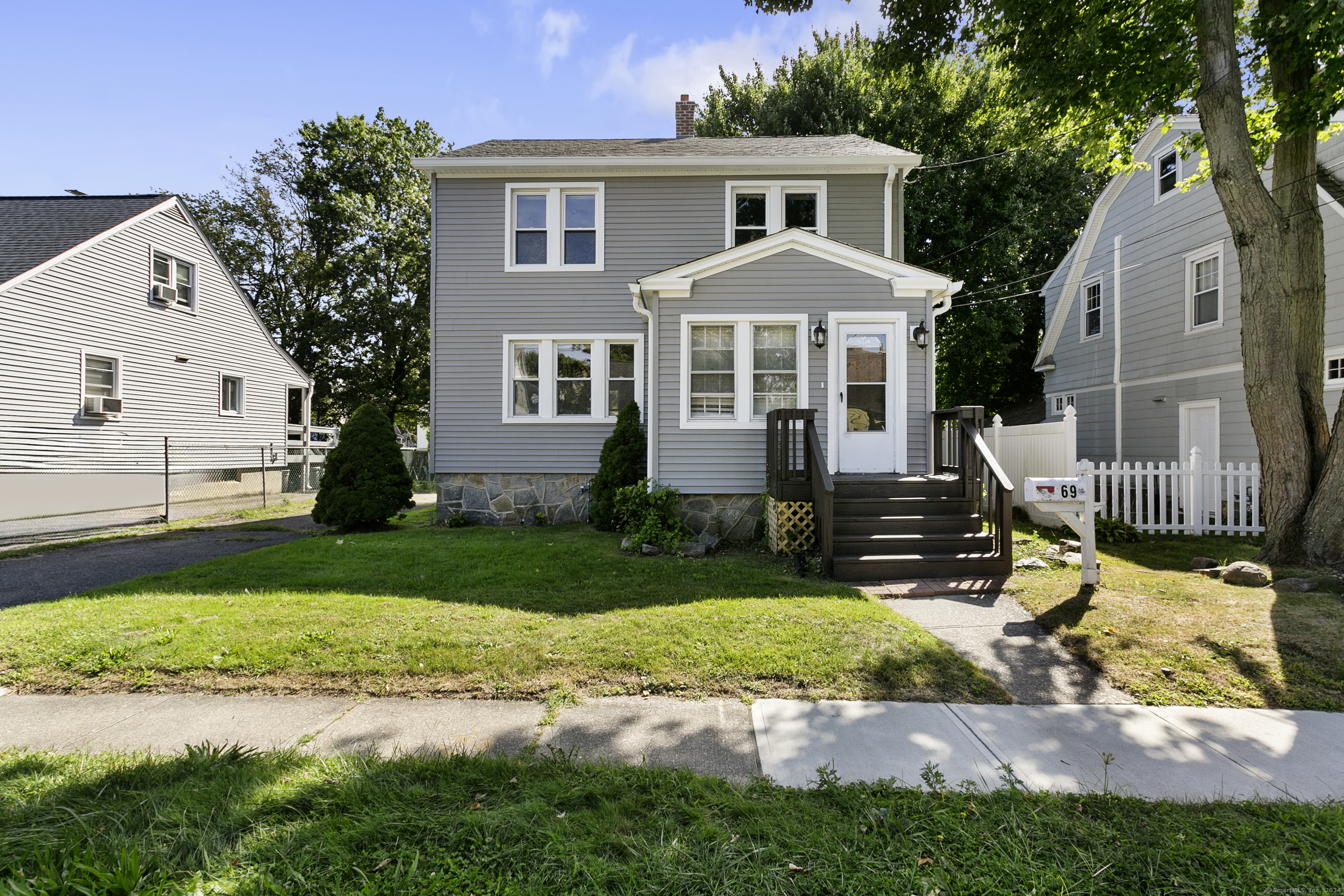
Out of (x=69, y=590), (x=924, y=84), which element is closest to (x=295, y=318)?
(x=69, y=590)

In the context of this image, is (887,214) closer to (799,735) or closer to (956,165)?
(956,165)

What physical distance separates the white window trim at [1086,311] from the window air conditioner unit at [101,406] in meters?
23.3

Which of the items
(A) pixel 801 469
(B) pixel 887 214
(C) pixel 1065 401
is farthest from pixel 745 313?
(C) pixel 1065 401

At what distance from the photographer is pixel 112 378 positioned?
14062 millimetres

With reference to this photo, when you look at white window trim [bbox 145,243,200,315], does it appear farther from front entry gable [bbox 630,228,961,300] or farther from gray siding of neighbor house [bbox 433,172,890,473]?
front entry gable [bbox 630,228,961,300]

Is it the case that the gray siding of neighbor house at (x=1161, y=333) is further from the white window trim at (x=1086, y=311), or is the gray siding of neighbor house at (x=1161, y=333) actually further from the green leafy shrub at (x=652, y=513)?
the green leafy shrub at (x=652, y=513)

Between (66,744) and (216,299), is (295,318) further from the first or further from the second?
(66,744)

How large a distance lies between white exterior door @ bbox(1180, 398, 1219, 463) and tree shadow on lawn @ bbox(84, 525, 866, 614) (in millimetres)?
10040

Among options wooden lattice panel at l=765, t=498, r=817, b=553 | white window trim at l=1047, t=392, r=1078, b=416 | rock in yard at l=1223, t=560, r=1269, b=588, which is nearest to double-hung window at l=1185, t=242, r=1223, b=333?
white window trim at l=1047, t=392, r=1078, b=416

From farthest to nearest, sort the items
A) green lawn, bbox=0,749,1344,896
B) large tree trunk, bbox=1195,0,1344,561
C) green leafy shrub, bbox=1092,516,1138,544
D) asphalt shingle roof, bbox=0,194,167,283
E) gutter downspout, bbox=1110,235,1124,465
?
gutter downspout, bbox=1110,235,1124,465, asphalt shingle roof, bbox=0,194,167,283, green leafy shrub, bbox=1092,516,1138,544, large tree trunk, bbox=1195,0,1344,561, green lawn, bbox=0,749,1344,896

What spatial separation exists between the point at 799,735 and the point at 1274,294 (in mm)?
7849

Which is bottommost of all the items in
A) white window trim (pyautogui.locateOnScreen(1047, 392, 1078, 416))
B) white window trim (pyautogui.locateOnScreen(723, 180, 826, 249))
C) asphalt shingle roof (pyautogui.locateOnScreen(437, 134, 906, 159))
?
white window trim (pyautogui.locateOnScreen(1047, 392, 1078, 416))

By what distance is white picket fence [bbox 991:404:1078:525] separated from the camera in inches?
360

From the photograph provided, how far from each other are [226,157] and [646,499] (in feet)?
85.0
